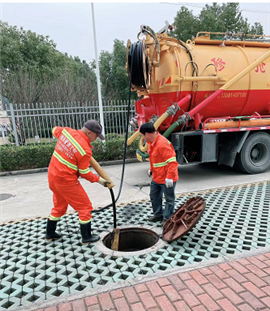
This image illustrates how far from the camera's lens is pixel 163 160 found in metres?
3.39

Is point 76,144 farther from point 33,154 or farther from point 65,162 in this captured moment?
Answer: point 33,154

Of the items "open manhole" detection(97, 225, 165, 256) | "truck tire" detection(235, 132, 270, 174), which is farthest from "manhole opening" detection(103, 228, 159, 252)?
"truck tire" detection(235, 132, 270, 174)

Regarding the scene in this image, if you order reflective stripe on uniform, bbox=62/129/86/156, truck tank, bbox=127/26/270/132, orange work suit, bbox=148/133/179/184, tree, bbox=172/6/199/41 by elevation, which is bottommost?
orange work suit, bbox=148/133/179/184

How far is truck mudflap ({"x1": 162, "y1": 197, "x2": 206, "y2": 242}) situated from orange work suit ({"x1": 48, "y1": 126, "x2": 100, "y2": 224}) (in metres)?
1.01

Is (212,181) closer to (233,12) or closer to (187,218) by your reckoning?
(187,218)

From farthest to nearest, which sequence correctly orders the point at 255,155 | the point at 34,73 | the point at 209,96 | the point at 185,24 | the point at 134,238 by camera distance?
the point at 34,73
the point at 185,24
the point at 255,155
the point at 209,96
the point at 134,238

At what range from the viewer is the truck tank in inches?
207

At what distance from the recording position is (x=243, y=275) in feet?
7.75

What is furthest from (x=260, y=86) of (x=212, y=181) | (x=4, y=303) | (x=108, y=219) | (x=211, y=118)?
(x=4, y=303)

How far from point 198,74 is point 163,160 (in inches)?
124

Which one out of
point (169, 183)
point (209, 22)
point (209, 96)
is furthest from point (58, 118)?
point (209, 22)

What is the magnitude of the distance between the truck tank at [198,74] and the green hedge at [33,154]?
2.58 m

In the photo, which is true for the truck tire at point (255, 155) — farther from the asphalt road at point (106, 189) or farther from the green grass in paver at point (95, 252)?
the green grass in paver at point (95, 252)

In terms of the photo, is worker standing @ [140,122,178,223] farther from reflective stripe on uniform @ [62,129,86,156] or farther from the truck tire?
the truck tire
